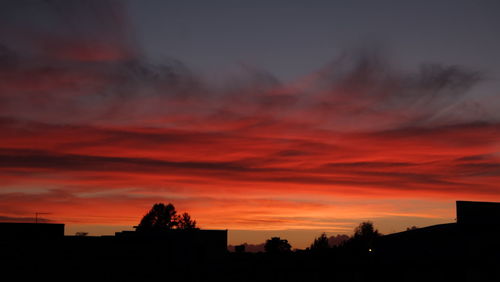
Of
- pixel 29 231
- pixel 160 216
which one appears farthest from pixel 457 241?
pixel 160 216

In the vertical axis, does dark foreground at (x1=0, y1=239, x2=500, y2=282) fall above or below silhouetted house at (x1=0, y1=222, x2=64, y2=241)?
below

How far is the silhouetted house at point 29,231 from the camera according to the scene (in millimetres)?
57616

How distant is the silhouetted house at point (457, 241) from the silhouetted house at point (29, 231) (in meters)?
34.9

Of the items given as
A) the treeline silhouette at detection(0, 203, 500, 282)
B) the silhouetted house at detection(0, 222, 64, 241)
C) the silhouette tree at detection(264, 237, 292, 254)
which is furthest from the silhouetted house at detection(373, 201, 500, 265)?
the silhouette tree at detection(264, 237, 292, 254)

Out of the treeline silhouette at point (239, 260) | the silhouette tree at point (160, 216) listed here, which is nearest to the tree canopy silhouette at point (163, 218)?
the silhouette tree at point (160, 216)

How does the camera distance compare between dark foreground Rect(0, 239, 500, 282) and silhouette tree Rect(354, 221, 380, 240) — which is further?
silhouette tree Rect(354, 221, 380, 240)

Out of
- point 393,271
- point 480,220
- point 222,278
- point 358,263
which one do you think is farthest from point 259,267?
point 480,220

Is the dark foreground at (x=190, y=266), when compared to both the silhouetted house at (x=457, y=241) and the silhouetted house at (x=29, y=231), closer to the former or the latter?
the silhouetted house at (x=457, y=241)

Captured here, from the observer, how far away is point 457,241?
4825 cm

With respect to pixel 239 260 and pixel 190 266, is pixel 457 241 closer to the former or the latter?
pixel 239 260

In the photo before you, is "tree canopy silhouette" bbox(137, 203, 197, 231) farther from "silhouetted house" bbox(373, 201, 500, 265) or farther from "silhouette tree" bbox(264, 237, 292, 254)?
"silhouetted house" bbox(373, 201, 500, 265)

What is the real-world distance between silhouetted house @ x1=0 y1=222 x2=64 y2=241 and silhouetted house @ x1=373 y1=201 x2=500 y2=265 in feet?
114

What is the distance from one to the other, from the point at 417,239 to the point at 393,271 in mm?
3970

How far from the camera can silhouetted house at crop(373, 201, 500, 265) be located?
45969 millimetres
